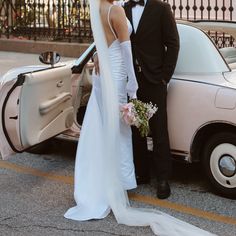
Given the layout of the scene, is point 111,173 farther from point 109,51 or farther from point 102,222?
point 109,51

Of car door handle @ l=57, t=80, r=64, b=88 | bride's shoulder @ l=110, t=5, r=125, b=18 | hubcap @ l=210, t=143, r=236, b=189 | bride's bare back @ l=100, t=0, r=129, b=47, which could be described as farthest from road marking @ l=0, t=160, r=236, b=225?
bride's shoulder @ l=110, t=5, r=125, b=18

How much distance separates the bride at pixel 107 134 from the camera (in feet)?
15.7

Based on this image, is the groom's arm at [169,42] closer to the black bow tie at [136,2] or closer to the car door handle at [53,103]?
the black bow tie at [136,2]

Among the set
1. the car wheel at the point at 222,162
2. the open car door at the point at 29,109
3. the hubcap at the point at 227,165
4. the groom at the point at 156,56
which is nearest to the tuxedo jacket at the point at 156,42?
the groom at the point at 156,56

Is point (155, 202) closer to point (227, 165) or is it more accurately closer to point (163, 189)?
point (163, 189)

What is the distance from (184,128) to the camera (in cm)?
509

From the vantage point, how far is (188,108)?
5023mm

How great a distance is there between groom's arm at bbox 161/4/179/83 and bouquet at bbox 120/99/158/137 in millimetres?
308

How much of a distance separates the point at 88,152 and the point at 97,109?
1.20 ft

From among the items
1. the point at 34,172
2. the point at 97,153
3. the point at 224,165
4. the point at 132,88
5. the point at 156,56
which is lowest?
the point at 34,172

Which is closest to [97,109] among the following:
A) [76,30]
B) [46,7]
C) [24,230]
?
[24,230]

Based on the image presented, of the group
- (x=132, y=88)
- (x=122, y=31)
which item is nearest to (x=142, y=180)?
(x=132, y=88)

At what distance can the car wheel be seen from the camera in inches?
193

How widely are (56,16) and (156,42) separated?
35.2 feet
